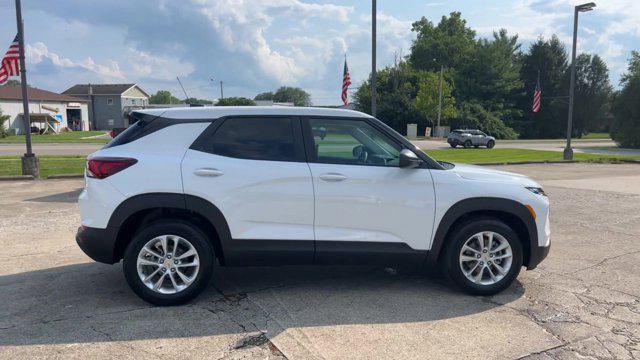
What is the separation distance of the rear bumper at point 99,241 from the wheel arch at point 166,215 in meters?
0.04

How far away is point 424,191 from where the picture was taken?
4.41 m

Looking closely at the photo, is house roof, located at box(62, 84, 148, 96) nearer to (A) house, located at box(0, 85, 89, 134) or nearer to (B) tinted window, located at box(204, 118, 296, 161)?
(A) house, located at box(0, 85, 89, 134)

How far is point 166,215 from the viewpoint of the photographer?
173 inches

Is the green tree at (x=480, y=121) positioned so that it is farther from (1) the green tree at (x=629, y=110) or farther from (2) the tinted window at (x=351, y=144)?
(2) the tinted window at (x=351, y=144)

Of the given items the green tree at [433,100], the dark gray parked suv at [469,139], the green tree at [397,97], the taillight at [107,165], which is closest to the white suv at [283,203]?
the taillight at [107,165]

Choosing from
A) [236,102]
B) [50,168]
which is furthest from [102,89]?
[236,102]

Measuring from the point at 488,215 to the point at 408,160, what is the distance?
3.36 feet

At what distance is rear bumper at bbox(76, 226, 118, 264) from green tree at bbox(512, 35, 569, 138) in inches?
2608

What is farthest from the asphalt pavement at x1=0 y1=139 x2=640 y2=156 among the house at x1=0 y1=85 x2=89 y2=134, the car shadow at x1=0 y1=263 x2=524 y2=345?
the house at x1=0 y1=85 x2=89 y2=134

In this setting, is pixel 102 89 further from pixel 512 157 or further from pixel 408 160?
pixel 408 160

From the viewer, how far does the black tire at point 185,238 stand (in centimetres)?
418

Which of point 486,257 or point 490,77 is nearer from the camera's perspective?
point 486,257

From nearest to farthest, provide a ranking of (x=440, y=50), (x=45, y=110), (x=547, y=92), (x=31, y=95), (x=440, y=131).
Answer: (x=440, y=131)
(x=31, y=95)
(x=45, y=110)
(x=440, y=50)
(x=547, y=92)

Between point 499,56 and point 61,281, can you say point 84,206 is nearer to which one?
point 61,281
